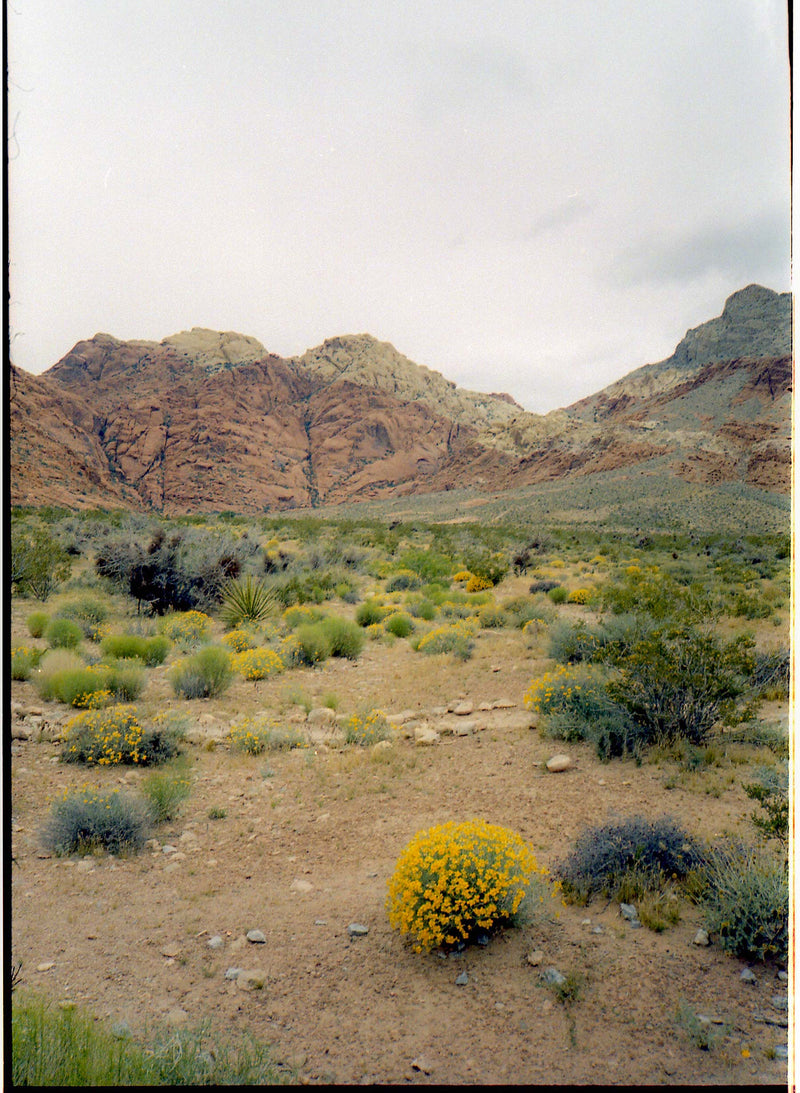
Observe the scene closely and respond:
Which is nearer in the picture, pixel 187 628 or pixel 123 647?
pixel 123 647

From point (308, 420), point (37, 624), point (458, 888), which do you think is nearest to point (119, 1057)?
point (458, 888)

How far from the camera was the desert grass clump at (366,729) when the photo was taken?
5906 mm

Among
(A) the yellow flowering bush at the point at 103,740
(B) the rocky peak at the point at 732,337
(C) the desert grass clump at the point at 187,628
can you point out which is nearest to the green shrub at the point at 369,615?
(C) the desert grass clump at the point at 187,628

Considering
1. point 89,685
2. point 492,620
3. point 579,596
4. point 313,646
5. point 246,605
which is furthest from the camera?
point 579,596

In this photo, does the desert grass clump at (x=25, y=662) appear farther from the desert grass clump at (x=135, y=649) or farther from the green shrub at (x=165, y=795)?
the green shrub at (x=165, y=795)

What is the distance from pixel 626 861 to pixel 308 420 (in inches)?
1763

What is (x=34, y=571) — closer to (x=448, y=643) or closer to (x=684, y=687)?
(x=448, y=643)

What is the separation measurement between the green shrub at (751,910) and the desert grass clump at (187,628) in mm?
7969

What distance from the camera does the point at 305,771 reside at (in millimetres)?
5324

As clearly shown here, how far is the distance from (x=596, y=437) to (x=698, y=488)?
928 inches

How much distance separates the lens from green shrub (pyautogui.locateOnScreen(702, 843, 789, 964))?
2686 millimetres

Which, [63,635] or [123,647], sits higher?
[63,635]

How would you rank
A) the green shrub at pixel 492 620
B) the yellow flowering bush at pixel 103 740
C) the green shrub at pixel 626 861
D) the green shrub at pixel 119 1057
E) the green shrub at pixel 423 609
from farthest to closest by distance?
1. the green shrub at pixel 423 609
2. the green shrub at pixel 492 620
3. the yellow flowering bush at pixel 103 740
4. the green shrub at pixel 626 861
5. the green shrub at pixel 119 1057

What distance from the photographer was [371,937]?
3.06 m
